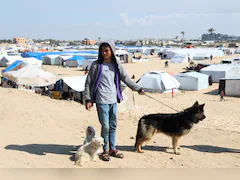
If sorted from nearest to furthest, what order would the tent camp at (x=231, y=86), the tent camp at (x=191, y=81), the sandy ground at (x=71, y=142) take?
the sandy ground at (x=71, y=142) < the tent camp at (x=231, y=86) < the tent camp at (x=191, y=81)

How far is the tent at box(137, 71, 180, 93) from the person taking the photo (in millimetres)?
18969

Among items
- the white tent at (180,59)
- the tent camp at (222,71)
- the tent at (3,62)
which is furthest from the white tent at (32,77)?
the white tent at (180,59)

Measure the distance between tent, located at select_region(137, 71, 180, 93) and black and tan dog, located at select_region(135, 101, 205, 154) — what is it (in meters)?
13.7

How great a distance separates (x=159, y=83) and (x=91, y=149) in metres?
15.0

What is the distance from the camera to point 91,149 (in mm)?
4391

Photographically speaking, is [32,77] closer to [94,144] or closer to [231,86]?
[94,144]

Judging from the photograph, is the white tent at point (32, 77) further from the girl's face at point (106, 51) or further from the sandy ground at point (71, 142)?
the girl's face at point (106, 51)

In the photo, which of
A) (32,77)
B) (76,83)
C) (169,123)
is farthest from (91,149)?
(32,77)

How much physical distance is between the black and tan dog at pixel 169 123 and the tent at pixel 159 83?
13.7m

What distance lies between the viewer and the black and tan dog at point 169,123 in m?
5.10

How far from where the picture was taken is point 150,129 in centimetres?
509

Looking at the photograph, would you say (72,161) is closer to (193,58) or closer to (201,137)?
(201,137)

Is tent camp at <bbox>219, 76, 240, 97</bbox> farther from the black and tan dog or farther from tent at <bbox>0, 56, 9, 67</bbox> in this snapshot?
tent at <bbox>0, 56, 9, 67</bbox>

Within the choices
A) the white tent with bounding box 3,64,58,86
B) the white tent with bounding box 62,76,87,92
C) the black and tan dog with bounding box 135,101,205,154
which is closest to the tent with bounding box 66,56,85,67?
the white tent with bounding box 3,64,58,86
